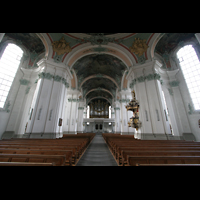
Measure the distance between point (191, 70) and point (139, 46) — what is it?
5332mm

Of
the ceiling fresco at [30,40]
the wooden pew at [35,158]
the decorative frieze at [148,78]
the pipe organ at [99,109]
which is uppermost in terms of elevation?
the ceiling fresco at [30,40]

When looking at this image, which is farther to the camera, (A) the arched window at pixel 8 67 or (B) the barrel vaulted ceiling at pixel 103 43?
(B) the barrel vaulted ceiling at pixel 103 43

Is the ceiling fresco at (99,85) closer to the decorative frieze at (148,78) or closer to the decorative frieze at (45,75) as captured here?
the decorative frieze at (148,78)

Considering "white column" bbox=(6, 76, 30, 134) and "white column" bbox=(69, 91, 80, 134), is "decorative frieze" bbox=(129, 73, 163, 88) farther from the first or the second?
"white column" bbox=(6, 76, 30, 134)

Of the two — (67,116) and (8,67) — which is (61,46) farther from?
(67,116)

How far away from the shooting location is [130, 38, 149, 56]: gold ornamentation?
30.1 feet

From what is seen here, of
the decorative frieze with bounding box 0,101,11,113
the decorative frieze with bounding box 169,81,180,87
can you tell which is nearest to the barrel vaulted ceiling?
the decorative frieze with bounding box 169,81,180,87

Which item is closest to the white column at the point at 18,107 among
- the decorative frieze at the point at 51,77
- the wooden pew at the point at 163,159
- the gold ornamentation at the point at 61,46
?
the decorative frieze at the point at 51,77

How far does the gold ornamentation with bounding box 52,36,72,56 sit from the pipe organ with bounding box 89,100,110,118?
23944 mm

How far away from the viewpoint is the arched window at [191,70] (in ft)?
27.8

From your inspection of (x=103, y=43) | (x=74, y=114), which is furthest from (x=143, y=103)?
(x=74, y=114)

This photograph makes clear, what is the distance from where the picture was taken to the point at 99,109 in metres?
32.5

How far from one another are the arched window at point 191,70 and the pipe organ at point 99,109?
24.3 meters

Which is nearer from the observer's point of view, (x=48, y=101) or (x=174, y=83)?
(x=48, y=101)
